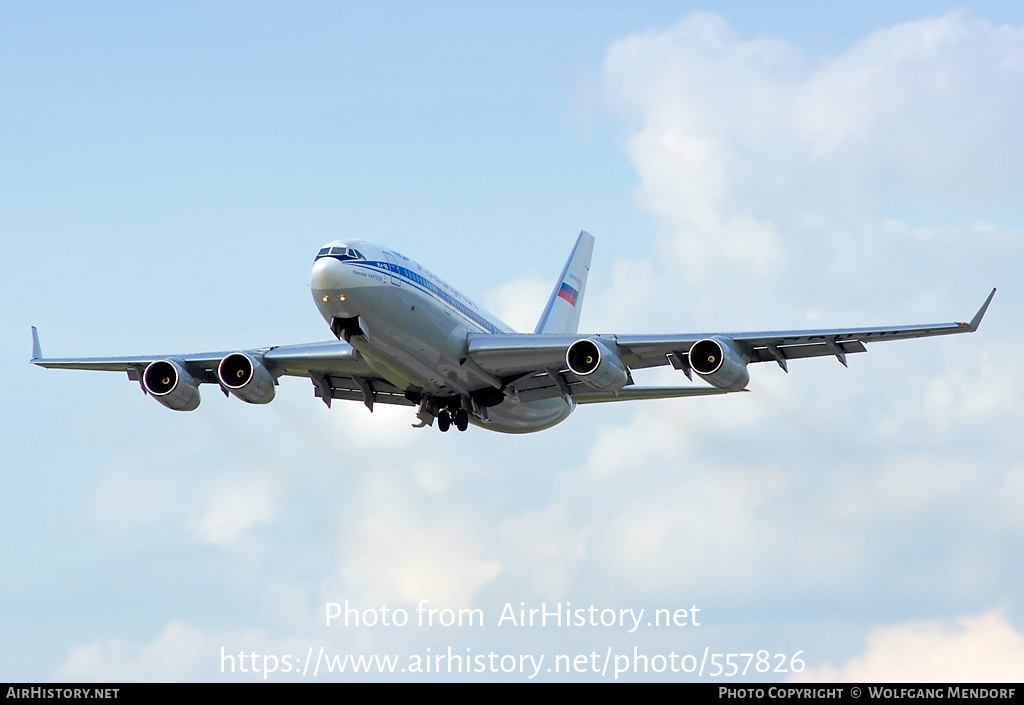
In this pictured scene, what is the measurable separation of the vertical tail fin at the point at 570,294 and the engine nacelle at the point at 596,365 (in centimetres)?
1548

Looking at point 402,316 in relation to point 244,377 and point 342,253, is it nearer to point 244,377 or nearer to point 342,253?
point 342,253

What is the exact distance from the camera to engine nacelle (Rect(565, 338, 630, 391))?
43.9 m

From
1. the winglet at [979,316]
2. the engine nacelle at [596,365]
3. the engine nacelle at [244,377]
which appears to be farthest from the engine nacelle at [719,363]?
the engine nacelle at [244,377]

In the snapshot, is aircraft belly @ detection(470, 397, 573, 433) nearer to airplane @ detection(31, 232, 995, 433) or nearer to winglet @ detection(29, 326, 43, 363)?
airplane @ detection(31, 232, 995, 433)

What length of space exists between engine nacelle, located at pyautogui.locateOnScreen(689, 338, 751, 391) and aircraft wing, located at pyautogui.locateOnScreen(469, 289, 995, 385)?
0.65 ft

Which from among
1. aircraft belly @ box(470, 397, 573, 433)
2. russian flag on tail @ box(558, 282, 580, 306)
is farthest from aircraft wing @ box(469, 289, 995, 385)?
russian flag on tail @ box(558, 282, 580, 306)

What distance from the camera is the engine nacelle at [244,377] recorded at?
47.2 meters

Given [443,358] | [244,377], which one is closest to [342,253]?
[443,358]

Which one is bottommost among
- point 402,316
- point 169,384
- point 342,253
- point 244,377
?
point 169,384

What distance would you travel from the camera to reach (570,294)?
63938 millimetres

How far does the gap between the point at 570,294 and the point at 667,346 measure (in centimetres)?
1947

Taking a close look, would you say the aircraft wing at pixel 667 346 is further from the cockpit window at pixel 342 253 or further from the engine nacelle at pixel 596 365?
the cockpit window at pixel 342 253
